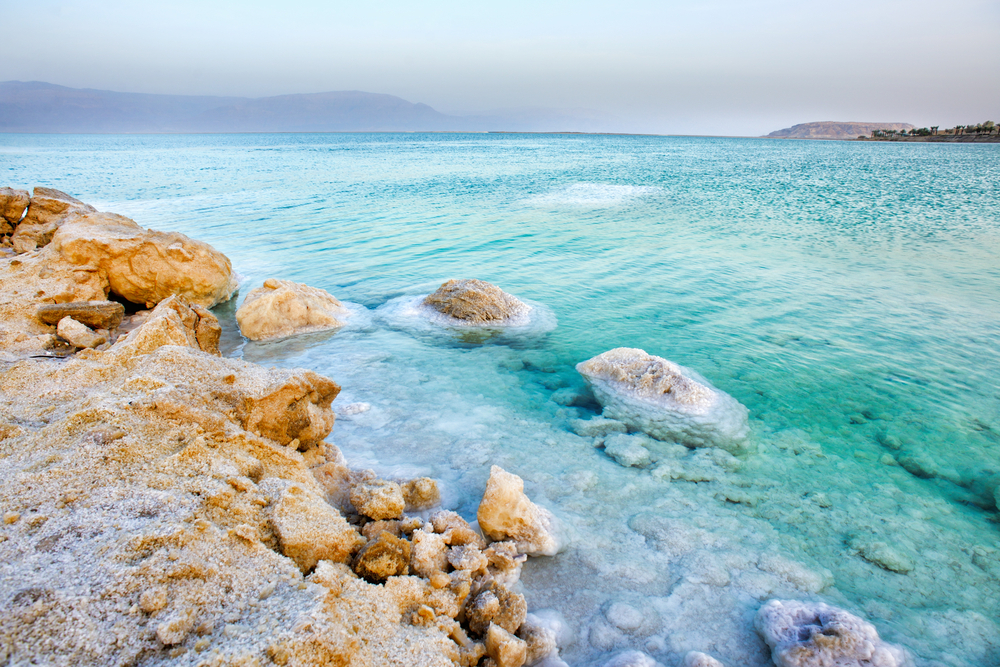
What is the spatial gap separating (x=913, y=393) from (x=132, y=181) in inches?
1734

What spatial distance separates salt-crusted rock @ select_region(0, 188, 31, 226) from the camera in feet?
39.3

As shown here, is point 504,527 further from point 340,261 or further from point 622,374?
point 340,261

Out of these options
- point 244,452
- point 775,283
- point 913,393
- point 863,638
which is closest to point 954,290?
point 775,283

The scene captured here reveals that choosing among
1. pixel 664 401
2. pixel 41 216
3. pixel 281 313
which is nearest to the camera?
pixel 664 401

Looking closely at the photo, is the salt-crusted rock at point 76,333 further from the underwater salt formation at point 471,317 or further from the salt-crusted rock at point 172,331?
the underwater salt formation at point 471,317

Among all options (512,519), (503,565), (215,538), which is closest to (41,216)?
(215,538)

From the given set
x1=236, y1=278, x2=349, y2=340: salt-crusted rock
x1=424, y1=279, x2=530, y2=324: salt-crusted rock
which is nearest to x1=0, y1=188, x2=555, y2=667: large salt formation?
x1=236, y1=278, x2=349, y2=340: salt-crusted rock

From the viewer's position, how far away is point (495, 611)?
11.3 ft

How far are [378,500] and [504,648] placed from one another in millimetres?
1564

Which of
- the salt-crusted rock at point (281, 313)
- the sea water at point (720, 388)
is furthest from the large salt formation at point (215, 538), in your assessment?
the salt-crusted rock at point (281, 313)

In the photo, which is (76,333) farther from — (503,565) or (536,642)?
(536,642)

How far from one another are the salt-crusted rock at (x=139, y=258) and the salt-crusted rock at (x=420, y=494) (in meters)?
7.21

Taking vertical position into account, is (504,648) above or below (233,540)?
below

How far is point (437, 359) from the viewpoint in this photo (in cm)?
848
